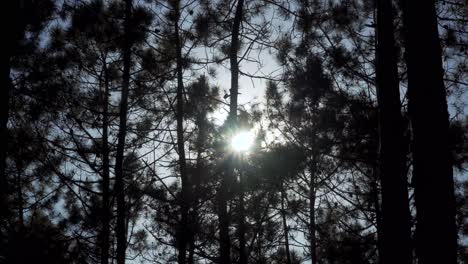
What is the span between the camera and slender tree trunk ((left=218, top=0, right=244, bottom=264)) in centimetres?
518

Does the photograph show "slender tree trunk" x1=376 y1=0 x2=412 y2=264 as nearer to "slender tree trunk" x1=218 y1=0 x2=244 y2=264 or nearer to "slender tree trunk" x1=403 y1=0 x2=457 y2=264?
"slender tree trunk" x1=403 y1=0 x2=457 y2=264

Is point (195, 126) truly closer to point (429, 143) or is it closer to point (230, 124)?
point (230, 124)

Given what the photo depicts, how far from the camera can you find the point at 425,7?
350 centimetres

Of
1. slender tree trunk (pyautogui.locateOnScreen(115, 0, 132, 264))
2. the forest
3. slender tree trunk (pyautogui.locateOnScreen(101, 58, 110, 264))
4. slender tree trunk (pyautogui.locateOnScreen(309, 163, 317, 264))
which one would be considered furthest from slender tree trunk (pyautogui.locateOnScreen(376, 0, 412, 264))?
slender tree trunk (pyautogui.locateOnScreen(101, 58, 110, 264))

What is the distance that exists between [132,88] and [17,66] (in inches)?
70.8

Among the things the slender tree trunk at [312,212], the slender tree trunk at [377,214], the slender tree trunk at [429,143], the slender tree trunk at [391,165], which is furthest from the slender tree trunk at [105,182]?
the slender tree trunk at [429,143]

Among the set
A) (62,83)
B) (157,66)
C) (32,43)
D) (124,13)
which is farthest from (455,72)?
(32,43)

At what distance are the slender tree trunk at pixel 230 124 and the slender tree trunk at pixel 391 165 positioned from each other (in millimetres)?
1989

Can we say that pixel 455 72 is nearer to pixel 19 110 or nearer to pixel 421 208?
pixel 421 208

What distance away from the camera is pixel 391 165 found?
156 inches

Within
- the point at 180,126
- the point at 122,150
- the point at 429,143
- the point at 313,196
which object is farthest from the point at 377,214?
the point at 122,150

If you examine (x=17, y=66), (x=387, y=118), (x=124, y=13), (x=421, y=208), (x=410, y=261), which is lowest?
(x=410, y=261)

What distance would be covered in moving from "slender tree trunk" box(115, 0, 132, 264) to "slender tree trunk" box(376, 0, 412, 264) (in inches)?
127

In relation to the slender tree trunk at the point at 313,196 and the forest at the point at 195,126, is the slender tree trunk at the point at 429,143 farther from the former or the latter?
the slender tree trunk at the point at 313,196
